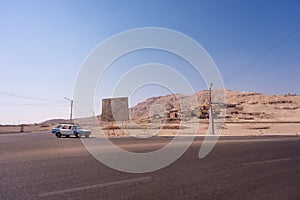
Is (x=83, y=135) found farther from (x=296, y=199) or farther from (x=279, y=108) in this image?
(x=279, y=108)

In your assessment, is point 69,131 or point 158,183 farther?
point 69,131

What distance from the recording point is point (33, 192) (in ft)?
18.7

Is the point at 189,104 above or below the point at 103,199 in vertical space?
above

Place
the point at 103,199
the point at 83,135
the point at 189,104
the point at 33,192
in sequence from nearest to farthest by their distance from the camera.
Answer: the point at 103,199, the point at 33,192, the point at 83,135, the point at 189,104

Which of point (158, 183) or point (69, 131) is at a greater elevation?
point (69, 131)

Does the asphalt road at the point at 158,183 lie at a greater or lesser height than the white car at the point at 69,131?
lesser

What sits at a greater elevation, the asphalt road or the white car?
the white car

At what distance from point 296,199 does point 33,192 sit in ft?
16.4

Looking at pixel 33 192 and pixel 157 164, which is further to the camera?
pixel 157 164

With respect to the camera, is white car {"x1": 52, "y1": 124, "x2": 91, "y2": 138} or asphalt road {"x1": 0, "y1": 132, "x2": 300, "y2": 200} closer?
asphalt road {"x1": 0, "y1": 132, "x2": 300, "y2": 200}

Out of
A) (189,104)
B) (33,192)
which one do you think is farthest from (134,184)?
(189,104)

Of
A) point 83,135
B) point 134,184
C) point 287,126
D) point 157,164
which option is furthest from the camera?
point 287,126

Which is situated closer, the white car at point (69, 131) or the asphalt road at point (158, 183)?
the asphalt road at point (158, 183)

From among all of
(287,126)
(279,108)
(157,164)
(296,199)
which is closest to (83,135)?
(157,164)
